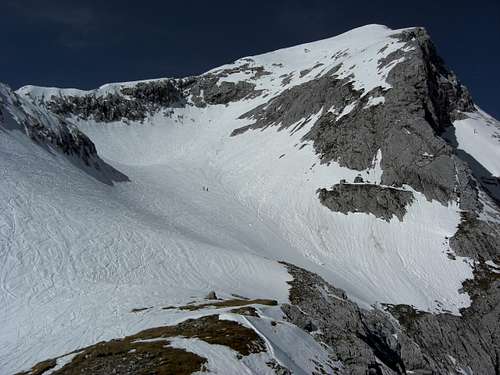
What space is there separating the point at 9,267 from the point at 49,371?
58.8 feet

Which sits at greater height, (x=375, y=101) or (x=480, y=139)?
(x=375, y=101)

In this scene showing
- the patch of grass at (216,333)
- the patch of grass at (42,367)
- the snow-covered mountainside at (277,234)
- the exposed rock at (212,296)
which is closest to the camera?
the patch of grass at (42,367)

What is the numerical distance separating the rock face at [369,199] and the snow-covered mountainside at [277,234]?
243mm

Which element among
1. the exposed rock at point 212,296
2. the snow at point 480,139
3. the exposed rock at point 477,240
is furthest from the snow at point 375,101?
the exposed rock at point 212,296

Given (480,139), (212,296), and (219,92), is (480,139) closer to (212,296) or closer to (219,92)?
(212,296)

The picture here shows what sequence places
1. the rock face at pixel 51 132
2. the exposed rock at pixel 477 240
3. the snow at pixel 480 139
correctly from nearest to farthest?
the rock face at pixel 51 132
the exposed rock at pixel 477 240
the snow at pixel 480 139

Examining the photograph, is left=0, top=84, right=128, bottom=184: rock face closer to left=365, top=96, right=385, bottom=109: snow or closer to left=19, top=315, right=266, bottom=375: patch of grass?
left=19, top=315, right=266, bottom=375: patch of grass

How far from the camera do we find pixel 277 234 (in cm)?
6675

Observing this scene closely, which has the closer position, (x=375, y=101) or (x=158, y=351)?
(x=158, y=351)

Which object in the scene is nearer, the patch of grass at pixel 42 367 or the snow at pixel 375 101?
the patch of grass at pixel 42 367

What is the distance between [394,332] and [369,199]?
3024 centimetres

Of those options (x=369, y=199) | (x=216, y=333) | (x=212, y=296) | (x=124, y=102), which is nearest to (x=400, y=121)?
(x=369, y=199)

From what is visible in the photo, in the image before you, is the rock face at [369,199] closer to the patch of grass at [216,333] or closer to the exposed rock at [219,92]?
the patch of grass at [216,333]

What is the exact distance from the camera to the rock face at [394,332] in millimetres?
29578
